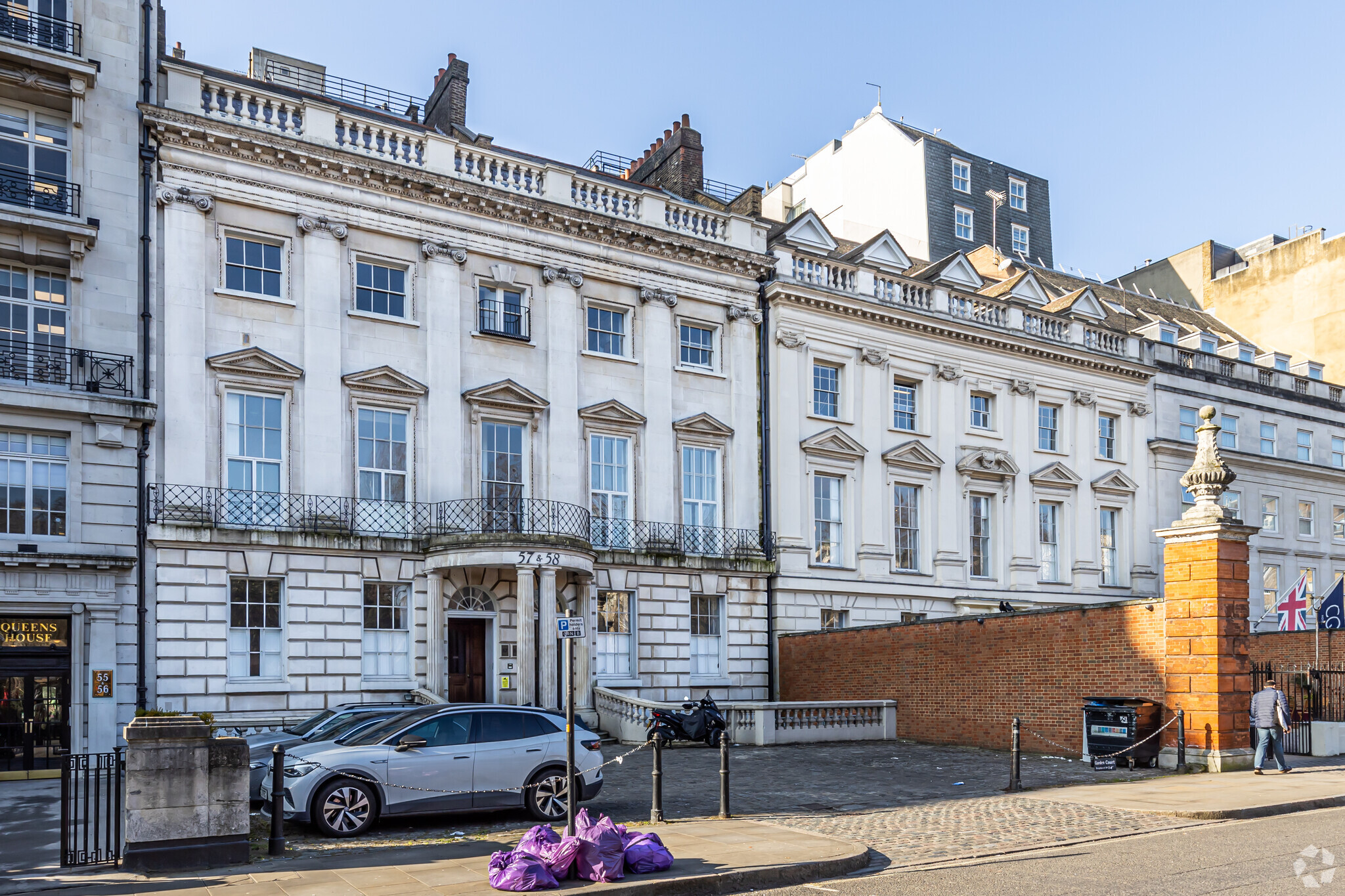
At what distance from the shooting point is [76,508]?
22.0 metres

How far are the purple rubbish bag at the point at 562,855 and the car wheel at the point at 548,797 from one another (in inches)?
155

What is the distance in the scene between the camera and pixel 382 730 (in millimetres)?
14375

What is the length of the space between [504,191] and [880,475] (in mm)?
13372

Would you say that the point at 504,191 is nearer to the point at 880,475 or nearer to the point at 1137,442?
the point at 880,475

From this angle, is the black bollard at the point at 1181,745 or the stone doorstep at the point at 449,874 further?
the black bollard at the point at 1181,745

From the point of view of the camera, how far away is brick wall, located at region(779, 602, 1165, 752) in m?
22.0

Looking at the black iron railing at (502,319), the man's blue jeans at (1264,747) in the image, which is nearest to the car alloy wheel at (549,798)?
the man's blue jeans at (1264,747)

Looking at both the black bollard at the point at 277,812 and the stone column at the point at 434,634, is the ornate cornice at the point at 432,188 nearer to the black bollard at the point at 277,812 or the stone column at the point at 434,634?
the stone column at the point at 434,634

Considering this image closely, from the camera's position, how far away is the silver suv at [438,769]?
13.5m

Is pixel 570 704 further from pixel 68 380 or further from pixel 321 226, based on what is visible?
pixel 321 226

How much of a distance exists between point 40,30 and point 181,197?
4.11 metres

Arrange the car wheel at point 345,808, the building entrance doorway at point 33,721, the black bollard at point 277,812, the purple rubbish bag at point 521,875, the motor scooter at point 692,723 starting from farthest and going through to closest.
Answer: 1. the motor scooter at point 692,723
2. the building entrance doorway at point 33,721
3. the car wheel at point 345,808
4. the black bollard at point 277,812
5. the purple rubbish bag at point 521,875

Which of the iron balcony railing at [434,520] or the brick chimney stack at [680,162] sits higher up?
the brick chimney stack at [680,162]

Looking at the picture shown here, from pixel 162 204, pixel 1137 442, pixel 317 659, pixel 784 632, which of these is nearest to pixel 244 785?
pixel 317 659
